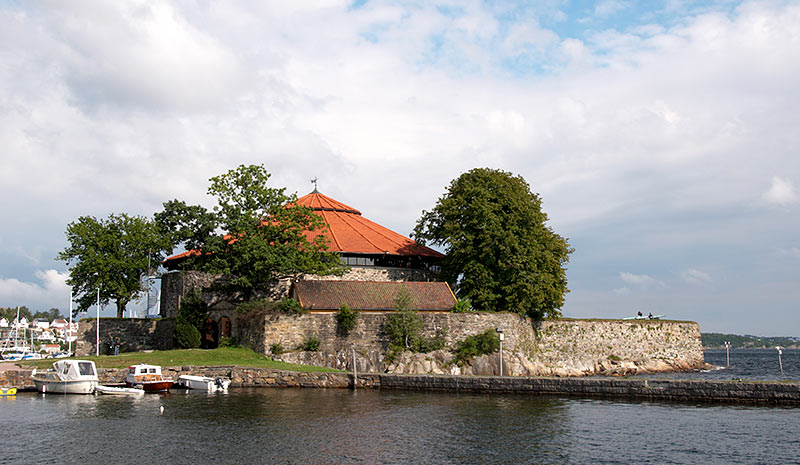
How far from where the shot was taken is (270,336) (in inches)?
1519

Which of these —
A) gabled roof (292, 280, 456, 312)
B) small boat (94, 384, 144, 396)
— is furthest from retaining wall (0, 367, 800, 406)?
gabled roof (292, 280, 456, 312)

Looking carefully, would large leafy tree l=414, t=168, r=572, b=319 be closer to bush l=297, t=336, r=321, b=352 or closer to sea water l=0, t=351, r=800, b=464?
bush l=297, t=336, r=321, b=352

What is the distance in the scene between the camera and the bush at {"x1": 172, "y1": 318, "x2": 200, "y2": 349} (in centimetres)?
4172

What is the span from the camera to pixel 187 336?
4178 cm

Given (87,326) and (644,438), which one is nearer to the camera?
(644,438)

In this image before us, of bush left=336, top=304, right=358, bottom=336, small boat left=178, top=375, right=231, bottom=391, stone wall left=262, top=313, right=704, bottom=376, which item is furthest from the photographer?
bush left=336, top=304, right=358, bottom=336

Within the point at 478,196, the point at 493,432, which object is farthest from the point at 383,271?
the point at 493,432

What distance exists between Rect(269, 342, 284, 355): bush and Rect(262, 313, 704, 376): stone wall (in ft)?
0.70

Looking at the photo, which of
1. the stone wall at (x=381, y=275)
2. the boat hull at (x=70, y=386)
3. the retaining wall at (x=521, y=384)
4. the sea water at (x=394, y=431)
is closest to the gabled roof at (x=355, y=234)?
the stone wall at (x=381, y=275)

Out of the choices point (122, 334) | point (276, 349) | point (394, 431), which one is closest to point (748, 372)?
point (276, 349)

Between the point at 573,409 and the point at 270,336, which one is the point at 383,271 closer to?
the point at 270,336

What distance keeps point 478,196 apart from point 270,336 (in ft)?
61.6

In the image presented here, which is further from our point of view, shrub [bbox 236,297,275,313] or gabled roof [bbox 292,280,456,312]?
gabled roof [bbox 292,280,456,312]

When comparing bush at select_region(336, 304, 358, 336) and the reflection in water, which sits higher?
bush at select_region(336, 304, 358, 336)
